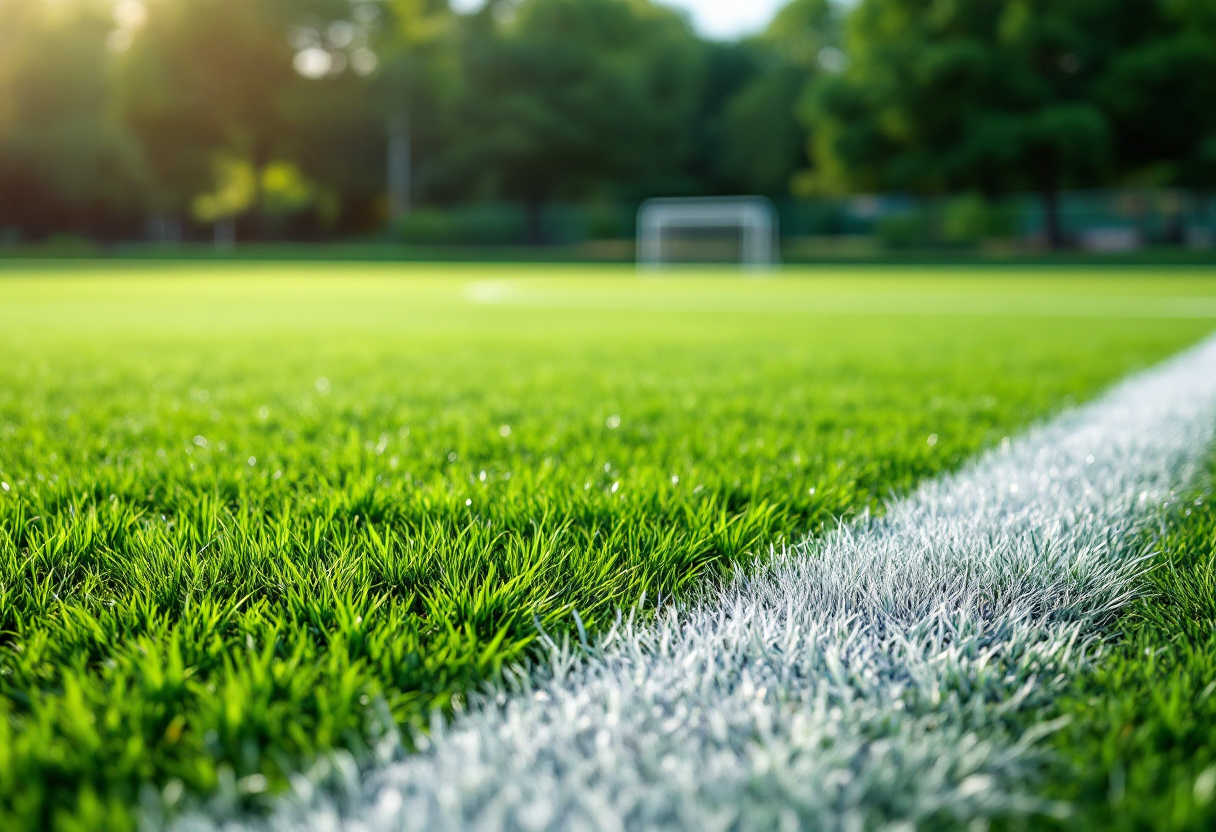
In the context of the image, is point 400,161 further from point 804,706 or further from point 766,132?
point 804,706

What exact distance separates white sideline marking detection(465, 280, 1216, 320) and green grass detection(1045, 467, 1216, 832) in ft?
28.0

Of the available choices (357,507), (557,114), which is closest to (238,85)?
(557,114)

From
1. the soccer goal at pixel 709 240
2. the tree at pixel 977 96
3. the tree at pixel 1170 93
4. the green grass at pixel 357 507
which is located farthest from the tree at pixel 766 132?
the green grass at pixel 357 507

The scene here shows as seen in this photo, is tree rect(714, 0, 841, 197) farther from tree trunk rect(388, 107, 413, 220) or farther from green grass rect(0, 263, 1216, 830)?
green grass rect(0, 263, 1216, 830)

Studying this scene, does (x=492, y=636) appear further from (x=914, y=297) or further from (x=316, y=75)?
(x=316, y=75)

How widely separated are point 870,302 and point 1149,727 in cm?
1147

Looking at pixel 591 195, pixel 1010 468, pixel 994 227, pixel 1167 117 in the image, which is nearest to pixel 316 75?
pixel 591 195

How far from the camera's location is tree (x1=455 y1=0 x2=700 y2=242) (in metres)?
47.1

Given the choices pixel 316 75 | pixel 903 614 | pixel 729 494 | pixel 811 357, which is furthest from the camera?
pixel 316 75

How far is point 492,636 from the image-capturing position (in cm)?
141

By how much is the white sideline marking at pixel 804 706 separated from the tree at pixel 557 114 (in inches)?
1827

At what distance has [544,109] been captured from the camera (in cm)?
4744

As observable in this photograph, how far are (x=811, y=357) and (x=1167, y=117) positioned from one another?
121 ft

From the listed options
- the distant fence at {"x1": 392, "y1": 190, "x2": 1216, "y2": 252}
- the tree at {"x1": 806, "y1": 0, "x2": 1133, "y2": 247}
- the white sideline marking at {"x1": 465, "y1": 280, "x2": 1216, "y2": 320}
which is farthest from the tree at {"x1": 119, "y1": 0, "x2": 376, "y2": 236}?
the white sideline marking at {"x1": 465, "y1": 280, "x2": 1216, "y2": 320}
